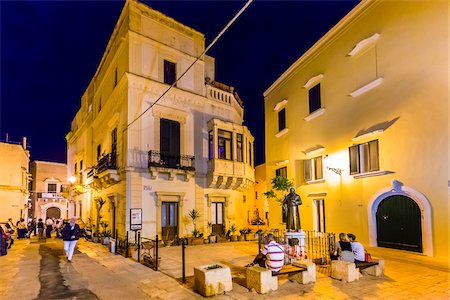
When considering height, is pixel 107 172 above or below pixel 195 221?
above

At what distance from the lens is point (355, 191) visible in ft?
42.4

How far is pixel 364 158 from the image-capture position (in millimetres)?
12523

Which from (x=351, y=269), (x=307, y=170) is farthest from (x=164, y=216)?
(x=351, y=269)

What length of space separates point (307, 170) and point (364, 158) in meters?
3.91

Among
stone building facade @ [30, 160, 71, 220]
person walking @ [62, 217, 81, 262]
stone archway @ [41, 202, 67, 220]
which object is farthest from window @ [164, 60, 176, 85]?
stone archway @ [41, 202, 67, 220]

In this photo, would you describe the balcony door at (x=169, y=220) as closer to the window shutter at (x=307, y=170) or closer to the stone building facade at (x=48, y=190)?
the window shutter at (x=307, y=170)

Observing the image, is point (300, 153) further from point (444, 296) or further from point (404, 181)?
point (444, 296)

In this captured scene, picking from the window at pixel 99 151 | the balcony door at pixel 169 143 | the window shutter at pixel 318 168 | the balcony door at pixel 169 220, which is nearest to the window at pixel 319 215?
the window shutter at pixel 318 168

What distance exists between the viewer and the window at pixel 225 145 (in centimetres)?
2014

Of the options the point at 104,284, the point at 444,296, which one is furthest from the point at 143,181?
the point at 444,296

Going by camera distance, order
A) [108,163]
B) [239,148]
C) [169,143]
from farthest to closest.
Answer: [239,148] → [169,143] → [108,163]

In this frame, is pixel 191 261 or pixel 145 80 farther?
pixel 145 80

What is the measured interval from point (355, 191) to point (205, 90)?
1155 centimetres

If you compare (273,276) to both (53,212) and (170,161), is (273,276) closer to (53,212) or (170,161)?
(170,161)
